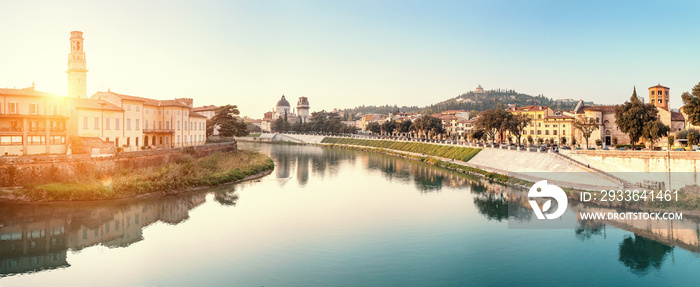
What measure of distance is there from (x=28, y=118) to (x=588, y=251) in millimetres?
37998

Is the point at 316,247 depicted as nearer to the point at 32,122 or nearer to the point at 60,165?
the point at 60,165

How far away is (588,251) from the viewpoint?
20250mm

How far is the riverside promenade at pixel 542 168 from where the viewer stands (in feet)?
109

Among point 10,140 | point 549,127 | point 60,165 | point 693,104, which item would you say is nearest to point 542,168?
point 693,104

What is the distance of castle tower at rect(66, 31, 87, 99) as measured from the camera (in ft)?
148

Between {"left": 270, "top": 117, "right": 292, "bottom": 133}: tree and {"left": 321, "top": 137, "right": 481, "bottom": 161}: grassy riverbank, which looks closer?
{"left": 321, "top": 137, "right": 481, "bottom": 161}: grassy riverbank

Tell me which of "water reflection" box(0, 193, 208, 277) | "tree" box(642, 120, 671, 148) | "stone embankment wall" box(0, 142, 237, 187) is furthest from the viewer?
"tree" box(642, 120, 671, 148)

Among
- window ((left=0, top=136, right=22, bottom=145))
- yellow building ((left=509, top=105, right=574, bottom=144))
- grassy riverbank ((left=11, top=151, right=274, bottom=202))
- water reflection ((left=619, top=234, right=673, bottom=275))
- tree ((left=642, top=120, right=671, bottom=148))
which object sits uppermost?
yellow building ((left=509, top=105, right=574, bottom=144))

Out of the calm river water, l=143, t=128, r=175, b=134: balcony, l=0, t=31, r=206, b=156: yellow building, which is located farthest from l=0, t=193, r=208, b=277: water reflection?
l=143, t=128, r=175, b=134: balcony
